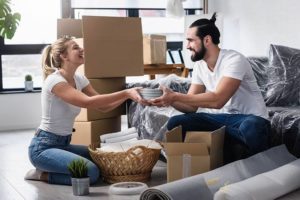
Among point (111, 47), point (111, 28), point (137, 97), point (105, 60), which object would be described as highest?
point (111, 28)

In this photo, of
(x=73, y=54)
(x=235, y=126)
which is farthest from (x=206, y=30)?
(x=73, y=54)

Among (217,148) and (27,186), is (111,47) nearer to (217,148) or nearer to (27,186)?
(27,186)

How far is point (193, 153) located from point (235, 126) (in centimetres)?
34

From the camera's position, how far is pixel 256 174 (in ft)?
9.28

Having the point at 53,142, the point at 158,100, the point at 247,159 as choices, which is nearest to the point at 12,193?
the point at 53,142

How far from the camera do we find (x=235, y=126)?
119 inches

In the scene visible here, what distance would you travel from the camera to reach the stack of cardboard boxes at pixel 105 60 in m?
4.16

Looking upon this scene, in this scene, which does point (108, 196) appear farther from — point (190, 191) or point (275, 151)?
point (275, 151)

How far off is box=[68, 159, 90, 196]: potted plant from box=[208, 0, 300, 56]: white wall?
9.14ft

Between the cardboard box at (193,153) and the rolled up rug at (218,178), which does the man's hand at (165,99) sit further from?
the rolled up rug at (218,178)

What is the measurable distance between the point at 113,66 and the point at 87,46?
298 millimetres

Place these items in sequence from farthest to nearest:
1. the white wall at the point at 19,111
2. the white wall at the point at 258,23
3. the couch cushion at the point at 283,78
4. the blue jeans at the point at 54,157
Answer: the white wall at the point at 19,111, the white wall at the point at 258,23, the couch cushion at the point at 283,78, the blue jeans at the point at 54,157

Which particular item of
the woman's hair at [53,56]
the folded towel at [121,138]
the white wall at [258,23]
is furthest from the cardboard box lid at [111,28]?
the white wall at [258,23]

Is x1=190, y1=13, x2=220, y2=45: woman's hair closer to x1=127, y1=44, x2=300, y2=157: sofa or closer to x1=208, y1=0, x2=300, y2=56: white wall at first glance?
x1=127, y1=44, x2=300, y2=157: sofa
